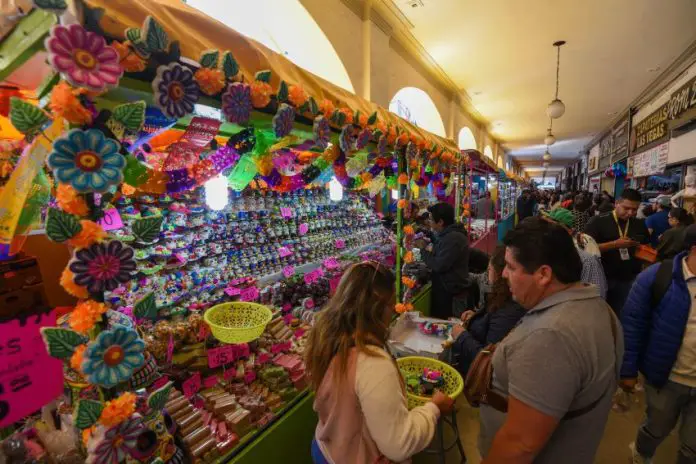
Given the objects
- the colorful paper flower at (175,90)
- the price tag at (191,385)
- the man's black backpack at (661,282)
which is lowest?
the price tag at (191,385)

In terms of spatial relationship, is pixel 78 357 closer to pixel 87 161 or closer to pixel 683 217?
pixel 87 161

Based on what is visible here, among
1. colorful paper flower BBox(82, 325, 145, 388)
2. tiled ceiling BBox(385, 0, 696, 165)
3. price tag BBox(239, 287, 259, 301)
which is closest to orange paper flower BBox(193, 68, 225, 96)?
colorful paper flower BBox(82, 325, 145, 388)

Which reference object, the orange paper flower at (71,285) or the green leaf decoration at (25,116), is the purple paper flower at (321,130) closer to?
the green leaf decoration at (25,116)

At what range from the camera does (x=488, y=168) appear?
27.1 feet

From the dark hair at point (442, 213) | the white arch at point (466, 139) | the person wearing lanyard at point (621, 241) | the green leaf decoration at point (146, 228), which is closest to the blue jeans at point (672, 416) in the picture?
the person wearing lanyard at point (621, 241)

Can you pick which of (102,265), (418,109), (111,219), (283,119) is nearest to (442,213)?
(283,119)

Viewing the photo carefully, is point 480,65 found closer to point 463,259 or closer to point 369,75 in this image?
point 369,75

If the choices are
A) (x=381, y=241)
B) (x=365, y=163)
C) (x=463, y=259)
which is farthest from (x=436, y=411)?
(x=381, y=241)

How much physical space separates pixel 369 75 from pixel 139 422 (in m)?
4.46

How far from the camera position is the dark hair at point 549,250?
1308 mm

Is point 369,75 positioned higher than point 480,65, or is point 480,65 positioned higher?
point 480,65

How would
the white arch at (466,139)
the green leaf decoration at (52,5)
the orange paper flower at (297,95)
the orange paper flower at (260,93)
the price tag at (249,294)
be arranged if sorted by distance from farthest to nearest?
1. the white arch at (466,139)
2. the price tag at (249,294)
3. the orange paper flower at (297,95)
4. the orange paper flower at (260,93)
5. the green leaf decoration at (52,5)

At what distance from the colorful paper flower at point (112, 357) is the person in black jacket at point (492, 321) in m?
1.90

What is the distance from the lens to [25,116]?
3.13 feet
